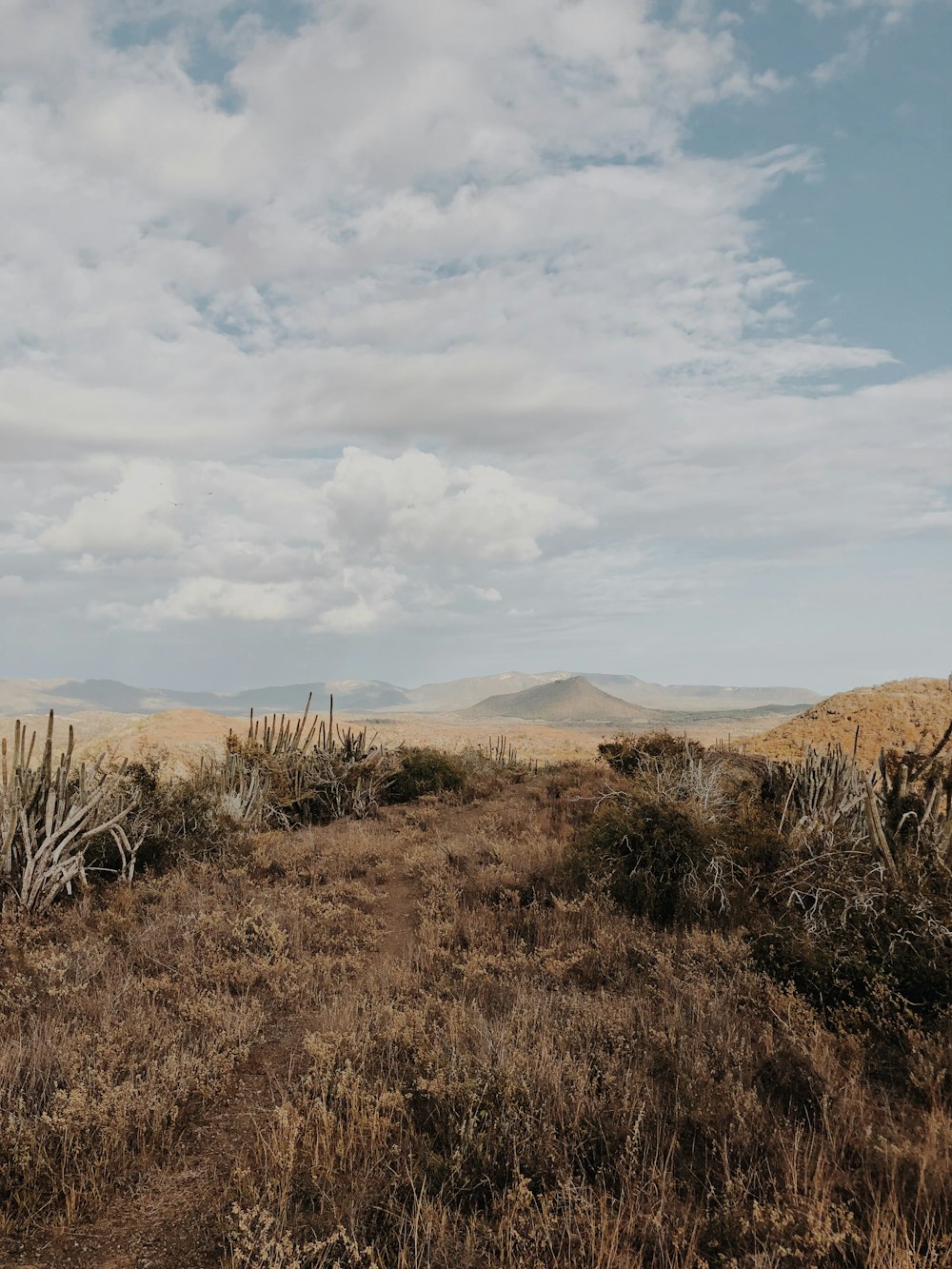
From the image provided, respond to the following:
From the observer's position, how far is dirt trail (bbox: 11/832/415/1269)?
3545 millimetres

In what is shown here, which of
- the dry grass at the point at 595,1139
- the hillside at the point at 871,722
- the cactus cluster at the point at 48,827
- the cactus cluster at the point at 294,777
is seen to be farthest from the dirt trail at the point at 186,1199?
the hillside at the point at 871,722

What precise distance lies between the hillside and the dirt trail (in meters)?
26.8

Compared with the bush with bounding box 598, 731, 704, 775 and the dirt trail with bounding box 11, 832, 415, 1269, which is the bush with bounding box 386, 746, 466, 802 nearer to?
the bush with bounding box 598, 731, 704, 775

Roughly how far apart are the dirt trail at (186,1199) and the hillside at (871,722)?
2683 centimetres

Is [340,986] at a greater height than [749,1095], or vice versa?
[749,1095]

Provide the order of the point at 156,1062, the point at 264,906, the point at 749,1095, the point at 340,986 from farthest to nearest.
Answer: the point at 264,906 → the point at 340,986 → the point at 156,1062 → the point at 749,1095

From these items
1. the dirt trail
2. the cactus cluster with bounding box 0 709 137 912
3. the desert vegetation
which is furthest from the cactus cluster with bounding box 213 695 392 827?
the dirt trail

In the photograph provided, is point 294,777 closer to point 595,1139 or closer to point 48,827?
point 48,827

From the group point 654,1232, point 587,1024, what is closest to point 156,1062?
point 587,1024

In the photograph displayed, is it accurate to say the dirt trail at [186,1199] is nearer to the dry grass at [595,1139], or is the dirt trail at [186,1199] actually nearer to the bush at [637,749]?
the dry grass at [595,1139]

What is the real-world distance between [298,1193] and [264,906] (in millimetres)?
5632

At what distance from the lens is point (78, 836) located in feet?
34.5

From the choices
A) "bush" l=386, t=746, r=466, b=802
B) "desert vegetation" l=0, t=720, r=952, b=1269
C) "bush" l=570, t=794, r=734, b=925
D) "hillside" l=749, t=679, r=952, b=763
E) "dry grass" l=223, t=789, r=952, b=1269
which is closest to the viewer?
"dry grass" l=223, t=789, r=952, b=1269

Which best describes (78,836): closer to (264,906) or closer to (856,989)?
(264,906)
